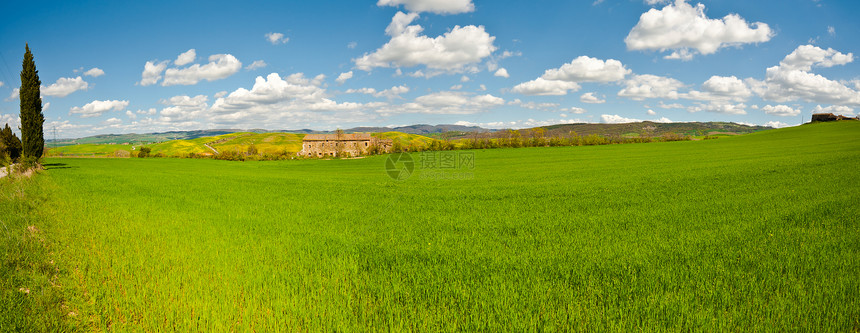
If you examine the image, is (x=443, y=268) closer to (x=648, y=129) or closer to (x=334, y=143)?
(x=334, y=143)

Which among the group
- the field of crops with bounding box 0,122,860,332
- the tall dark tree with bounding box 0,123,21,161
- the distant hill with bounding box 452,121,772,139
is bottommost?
the field of crops with bounding box 0,122,860,332

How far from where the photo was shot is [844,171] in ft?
60.3

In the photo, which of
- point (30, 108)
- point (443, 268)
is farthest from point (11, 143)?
point (443, 268)

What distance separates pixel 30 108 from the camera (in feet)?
97.2

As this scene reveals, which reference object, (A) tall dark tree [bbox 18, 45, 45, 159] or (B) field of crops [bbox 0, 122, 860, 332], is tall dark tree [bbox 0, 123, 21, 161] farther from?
(B) field of crops [bbox 0, 122, 860, 332]

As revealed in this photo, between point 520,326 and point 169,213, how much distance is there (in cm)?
1218

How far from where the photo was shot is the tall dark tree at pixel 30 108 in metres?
29.5

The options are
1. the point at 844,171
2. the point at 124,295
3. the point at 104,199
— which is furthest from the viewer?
the point at 844,171

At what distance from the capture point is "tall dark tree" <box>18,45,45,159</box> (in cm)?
2945

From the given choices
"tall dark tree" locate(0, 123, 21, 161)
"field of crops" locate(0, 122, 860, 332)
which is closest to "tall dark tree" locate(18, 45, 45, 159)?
"tall dark tree" locate(0, 123, 21, 161)

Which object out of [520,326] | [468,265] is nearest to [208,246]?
[468,265]

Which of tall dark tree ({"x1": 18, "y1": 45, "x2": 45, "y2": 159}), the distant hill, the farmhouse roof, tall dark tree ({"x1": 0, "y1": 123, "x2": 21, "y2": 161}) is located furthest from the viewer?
the distant hill

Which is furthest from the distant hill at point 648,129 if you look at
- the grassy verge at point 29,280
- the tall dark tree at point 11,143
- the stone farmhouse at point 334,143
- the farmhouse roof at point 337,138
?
the grassy verge at point 29,280

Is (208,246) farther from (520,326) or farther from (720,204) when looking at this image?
(720,204)
